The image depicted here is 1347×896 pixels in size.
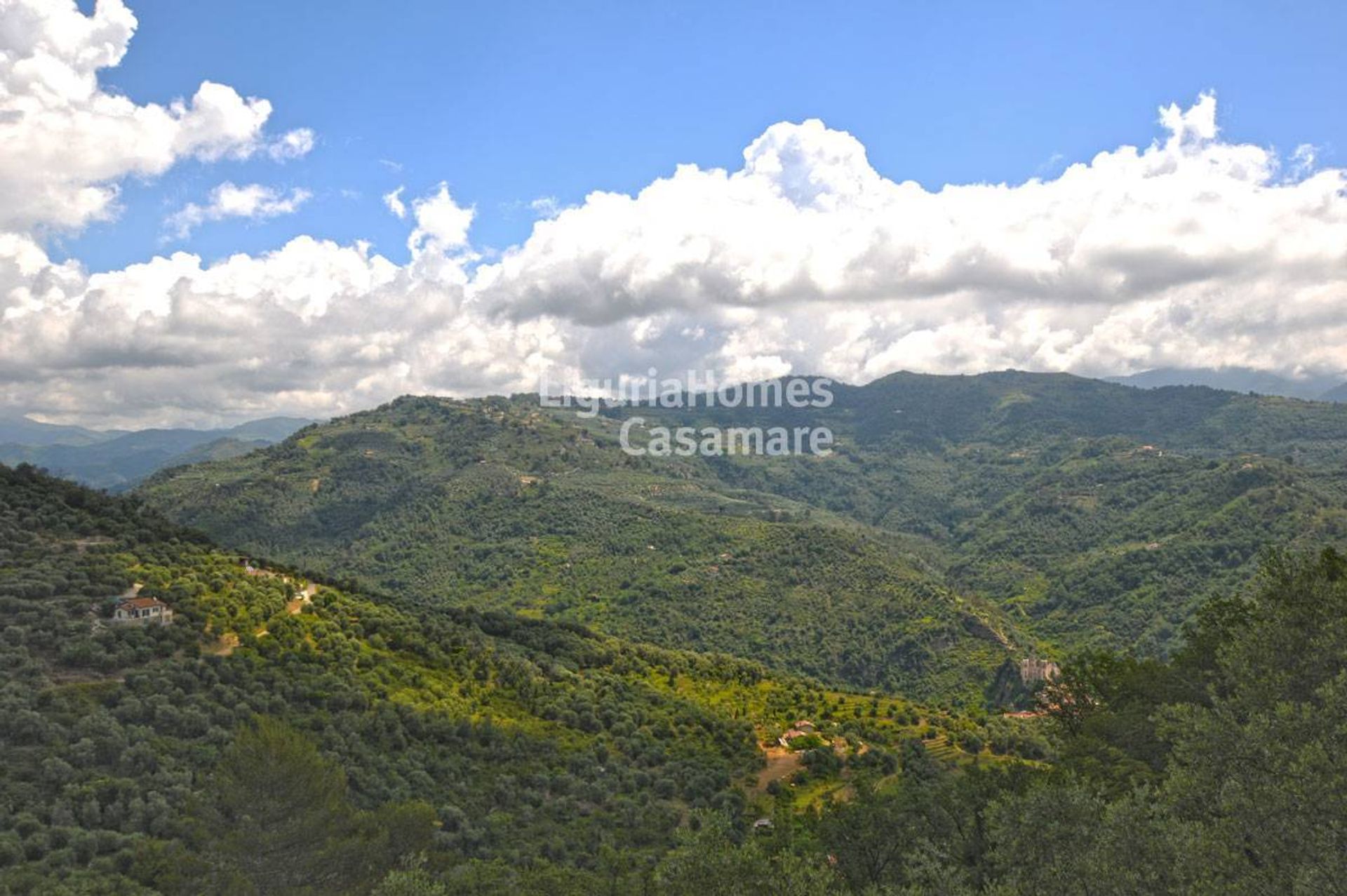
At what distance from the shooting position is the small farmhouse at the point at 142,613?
61156 millimetres

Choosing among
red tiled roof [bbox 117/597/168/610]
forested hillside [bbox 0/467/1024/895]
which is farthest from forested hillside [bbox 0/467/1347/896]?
red tiled roof [bbox 117/597/168/610]

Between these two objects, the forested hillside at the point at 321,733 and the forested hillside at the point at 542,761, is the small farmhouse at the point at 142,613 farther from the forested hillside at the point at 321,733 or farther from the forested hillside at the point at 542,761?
the forested hillside at the point at 542,761

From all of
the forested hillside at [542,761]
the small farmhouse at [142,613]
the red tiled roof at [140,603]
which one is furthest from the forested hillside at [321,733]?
the red tiled roof at [140,603]

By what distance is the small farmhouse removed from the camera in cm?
6116

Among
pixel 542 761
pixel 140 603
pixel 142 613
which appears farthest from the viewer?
pixel 542 761

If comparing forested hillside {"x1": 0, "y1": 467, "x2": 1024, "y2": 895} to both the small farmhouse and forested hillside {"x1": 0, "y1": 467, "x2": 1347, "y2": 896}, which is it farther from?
the small farmhouse

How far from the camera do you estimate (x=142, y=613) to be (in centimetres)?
6216

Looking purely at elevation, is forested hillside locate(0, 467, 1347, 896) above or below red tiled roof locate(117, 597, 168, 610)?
below

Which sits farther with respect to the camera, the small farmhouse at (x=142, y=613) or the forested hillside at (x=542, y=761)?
the small farmhouse at (x=142, y=613)

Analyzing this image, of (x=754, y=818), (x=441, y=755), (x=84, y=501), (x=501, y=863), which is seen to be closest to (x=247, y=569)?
(x=84, y=501)

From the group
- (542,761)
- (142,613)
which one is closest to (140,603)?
(142,613)

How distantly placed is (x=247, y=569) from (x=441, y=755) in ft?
145

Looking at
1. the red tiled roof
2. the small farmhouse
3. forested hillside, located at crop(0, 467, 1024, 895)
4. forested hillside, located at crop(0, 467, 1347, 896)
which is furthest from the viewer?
the red tiled roof

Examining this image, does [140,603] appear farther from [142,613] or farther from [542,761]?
[542,761]
